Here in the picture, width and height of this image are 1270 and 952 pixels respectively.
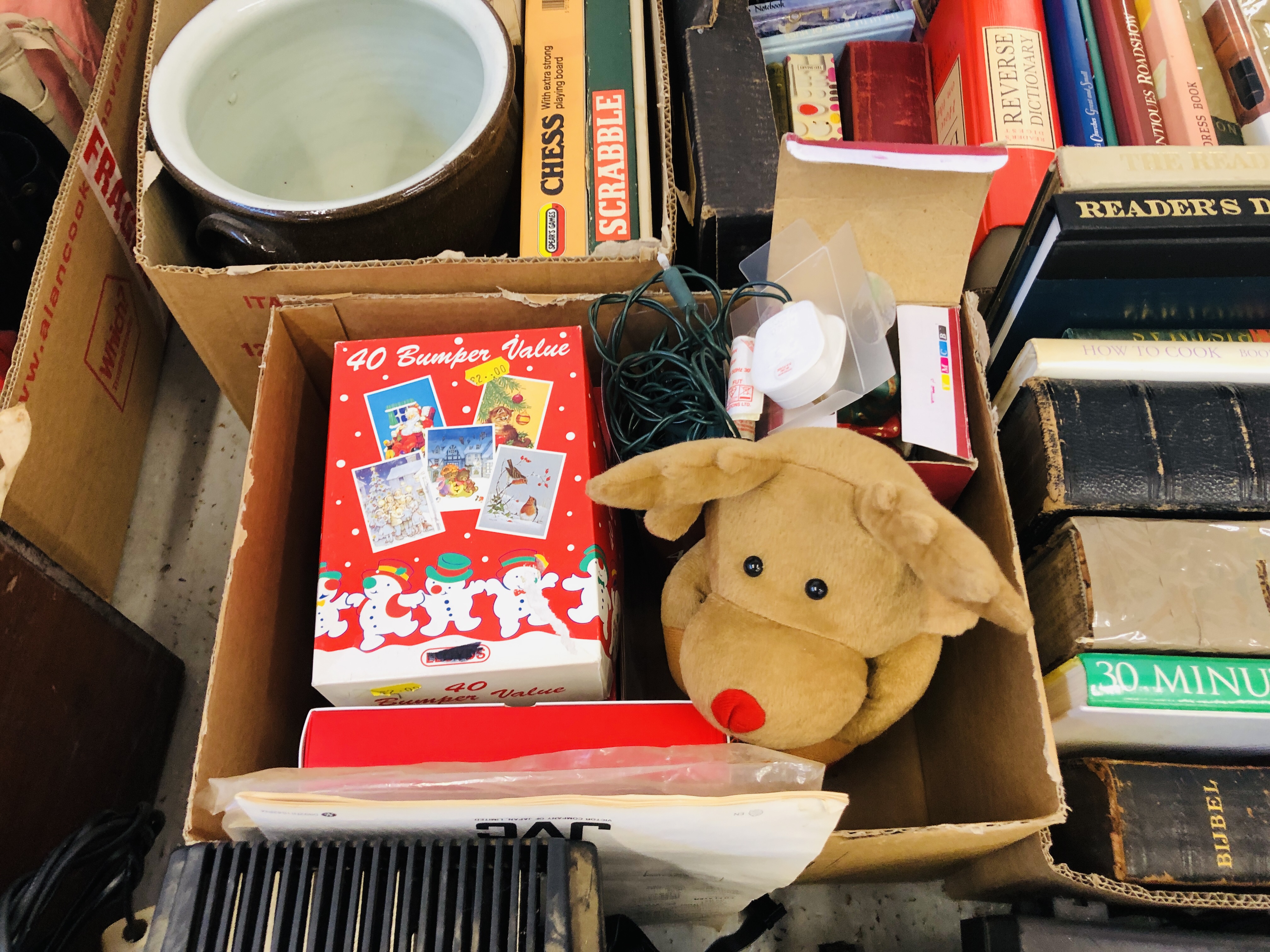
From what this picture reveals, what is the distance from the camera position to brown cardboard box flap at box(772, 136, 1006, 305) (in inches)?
26.6

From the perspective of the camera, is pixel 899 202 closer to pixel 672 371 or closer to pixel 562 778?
pixel 672 371

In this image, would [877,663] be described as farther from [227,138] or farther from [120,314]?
[120,314]

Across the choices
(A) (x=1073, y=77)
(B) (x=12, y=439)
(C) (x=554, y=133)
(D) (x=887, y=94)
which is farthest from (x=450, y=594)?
(A) (x=1073, y=77)

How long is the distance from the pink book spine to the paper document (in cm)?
77

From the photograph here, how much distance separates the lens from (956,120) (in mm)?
900

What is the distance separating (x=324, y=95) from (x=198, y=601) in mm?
592

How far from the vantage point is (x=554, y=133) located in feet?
2.78

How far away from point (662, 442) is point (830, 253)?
0.73 ft

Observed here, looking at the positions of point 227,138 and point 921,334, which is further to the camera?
point 227,138

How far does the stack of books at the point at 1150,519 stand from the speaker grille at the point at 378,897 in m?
0.41

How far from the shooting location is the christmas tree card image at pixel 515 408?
2.21 ft

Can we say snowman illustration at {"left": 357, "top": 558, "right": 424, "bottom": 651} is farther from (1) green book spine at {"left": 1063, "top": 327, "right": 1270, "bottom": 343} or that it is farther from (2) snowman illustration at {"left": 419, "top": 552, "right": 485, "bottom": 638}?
(1) green book spine at {"left": 1063, "top": 327, "right": 1270, "bottom": 343}

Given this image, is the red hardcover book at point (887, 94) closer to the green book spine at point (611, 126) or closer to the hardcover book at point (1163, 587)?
the green book spine at point (611, 126)

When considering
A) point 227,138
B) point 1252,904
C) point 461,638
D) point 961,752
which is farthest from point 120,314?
point 1252,904
